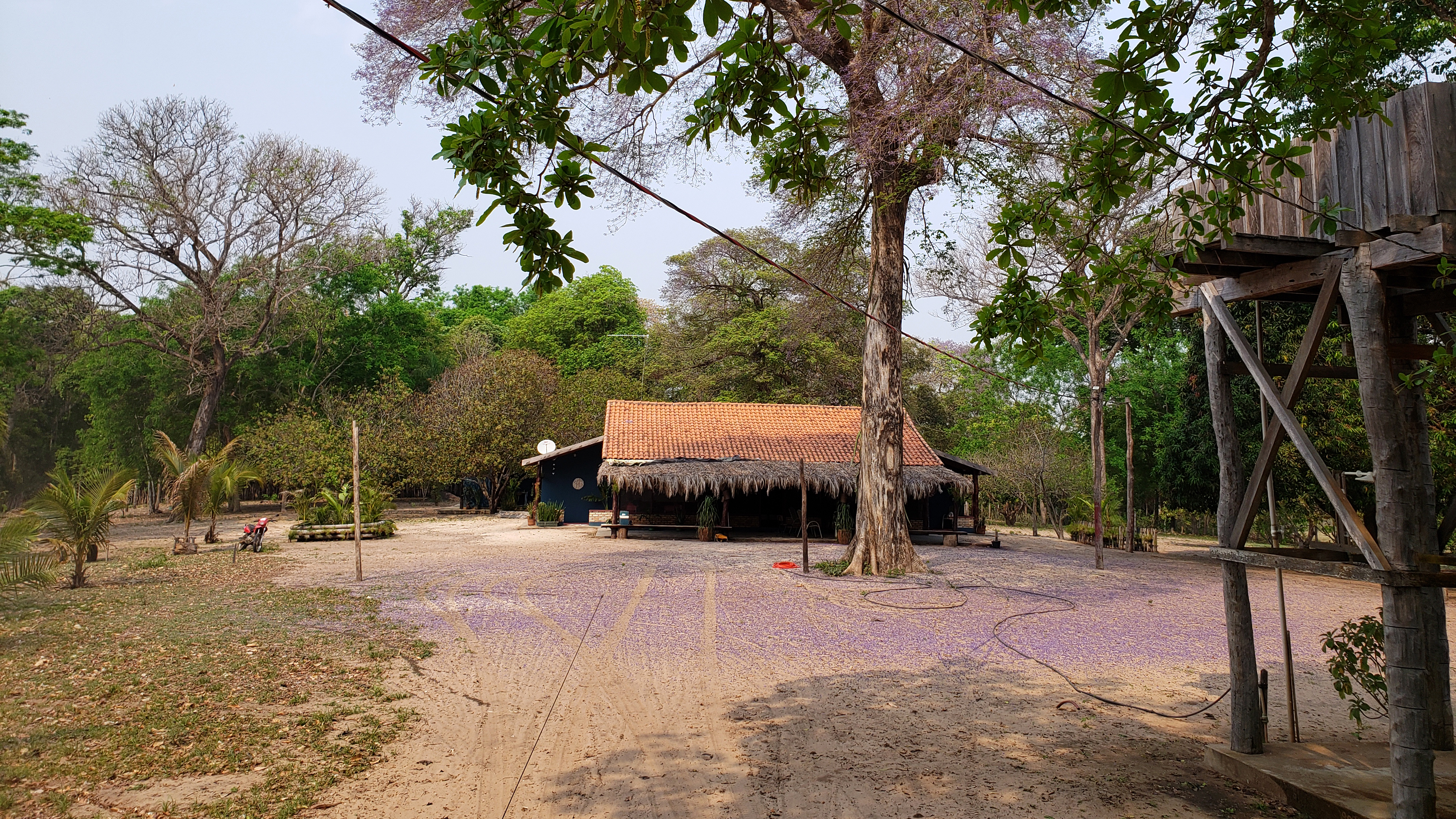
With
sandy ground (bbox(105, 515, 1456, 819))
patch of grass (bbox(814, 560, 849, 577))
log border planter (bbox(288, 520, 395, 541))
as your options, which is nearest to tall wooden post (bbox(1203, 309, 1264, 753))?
sandy ground (bbox(105, 515, 1456, 819))

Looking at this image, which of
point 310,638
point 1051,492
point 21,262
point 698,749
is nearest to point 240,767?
point 698,749

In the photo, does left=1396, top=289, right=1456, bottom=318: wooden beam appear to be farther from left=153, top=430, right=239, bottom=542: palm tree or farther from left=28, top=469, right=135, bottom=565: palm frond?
left=153, top=430, right=239, bottom=542: palm tree

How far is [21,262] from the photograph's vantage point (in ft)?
81.4

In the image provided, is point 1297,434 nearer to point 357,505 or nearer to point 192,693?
point 192,693

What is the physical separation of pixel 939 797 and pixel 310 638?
22.7 feet

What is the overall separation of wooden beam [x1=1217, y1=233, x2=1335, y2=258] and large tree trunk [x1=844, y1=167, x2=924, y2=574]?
1031 centimetres

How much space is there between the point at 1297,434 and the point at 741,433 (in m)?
21.6

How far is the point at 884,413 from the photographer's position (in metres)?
15.5

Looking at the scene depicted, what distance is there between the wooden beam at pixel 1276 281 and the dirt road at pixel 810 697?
3086 millimetres

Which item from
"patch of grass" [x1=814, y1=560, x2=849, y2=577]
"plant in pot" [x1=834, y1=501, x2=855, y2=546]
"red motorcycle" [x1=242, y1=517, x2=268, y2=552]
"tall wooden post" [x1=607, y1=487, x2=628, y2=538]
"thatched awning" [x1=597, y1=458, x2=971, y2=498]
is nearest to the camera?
"patch of grass" [x1=814, y1=560, x2=849, y2=577]

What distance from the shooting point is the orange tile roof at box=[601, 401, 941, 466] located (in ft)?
79.3

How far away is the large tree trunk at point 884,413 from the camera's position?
15375 millimetres

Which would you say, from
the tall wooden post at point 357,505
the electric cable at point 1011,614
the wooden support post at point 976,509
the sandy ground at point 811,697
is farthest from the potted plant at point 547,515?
the wooden support post at point 976,509

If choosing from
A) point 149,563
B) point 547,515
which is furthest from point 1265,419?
point 547,515
